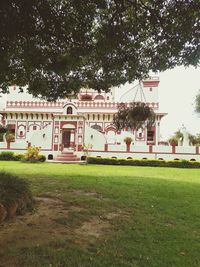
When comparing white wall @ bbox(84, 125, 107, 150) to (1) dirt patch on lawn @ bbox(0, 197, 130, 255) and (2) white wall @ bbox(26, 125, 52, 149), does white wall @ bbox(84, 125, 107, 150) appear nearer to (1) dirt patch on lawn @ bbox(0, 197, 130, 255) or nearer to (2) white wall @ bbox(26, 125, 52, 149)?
(2) white wall @ bbox(26, 125, 52, 149)

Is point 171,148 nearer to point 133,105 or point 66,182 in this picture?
point 133,105

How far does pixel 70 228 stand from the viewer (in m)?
6.25

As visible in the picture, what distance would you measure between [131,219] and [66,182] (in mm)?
4955

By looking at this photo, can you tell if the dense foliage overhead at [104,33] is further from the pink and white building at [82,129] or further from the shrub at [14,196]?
the pink and white building at [82,129]

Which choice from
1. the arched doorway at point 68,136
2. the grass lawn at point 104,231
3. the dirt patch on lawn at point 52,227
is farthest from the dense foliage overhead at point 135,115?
the arched doorway at point 68,136

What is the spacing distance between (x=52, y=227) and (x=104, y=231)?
38.4 inches

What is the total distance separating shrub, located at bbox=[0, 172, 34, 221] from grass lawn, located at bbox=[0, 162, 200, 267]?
9.7 inches

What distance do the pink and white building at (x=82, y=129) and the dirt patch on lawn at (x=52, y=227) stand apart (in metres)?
20.3

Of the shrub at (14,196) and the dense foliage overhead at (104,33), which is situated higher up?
the dense foliage overhead at (104,33)

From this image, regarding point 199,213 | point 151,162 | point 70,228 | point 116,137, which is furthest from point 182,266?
point 116,137

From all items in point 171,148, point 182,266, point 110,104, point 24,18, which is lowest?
point 182,266

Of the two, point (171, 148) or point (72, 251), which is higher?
point (171, 148)

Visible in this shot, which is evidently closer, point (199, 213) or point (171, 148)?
point (199, 213)

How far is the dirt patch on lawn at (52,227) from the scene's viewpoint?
216 inches
